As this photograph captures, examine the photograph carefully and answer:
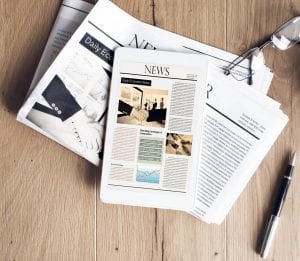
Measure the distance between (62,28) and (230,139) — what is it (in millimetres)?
258

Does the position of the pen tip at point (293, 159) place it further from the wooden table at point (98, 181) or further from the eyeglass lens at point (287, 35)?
the eyeglass lens at point (287, 35)

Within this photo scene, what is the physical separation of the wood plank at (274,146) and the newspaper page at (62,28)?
0.19 metres

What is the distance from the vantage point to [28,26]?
653 millimetres

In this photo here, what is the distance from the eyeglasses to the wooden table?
0.04ft

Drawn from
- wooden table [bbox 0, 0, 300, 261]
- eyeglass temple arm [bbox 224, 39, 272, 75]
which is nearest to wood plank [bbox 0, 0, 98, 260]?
wooden table [bbox 0, 0, 300, 261]

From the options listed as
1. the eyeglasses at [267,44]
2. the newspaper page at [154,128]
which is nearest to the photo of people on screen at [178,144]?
the newspaper page at [154,128]

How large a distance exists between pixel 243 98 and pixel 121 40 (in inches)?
6.8

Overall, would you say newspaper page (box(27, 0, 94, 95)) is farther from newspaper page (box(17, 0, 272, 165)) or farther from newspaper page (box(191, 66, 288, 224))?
newspaper page (box(191, 66, 288, 224))

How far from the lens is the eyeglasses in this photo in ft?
2.08

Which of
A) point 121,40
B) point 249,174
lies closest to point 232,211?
point 249,174

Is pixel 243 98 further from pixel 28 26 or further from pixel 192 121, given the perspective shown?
pixel 28 26

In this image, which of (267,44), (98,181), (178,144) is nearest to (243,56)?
(267,44)

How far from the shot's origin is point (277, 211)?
2.12 ft

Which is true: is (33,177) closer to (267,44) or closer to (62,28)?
(62,28)
